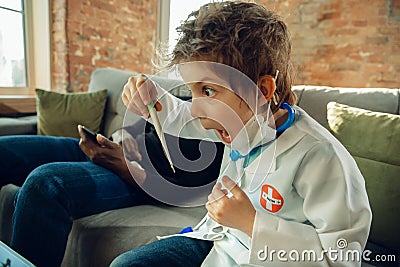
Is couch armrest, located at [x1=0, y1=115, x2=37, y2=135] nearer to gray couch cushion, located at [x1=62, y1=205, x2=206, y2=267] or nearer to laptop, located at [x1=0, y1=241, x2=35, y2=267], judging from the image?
gray couch cushion, located at [x1=62, y1=205, x2=206, y2=267]

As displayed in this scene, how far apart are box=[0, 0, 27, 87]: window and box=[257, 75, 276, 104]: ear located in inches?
91.6

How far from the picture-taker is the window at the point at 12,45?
2.31 m

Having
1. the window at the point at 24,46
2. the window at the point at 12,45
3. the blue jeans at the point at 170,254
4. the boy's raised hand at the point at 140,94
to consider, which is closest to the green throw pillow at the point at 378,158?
the blue jeans at the point at 170,254

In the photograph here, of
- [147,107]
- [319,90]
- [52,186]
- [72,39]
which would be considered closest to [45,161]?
[52,186]

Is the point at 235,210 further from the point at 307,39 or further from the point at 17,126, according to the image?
the point at 307,39

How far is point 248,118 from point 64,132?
4.56ft

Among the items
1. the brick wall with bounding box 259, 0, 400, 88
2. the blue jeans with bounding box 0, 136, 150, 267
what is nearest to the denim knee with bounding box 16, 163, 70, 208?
the blue jeans with bounding box 0, 136, 150, 267

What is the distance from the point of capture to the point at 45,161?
121 centimetres

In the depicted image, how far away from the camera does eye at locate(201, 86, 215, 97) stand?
23.6 inches

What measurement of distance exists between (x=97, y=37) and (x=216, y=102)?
2.28 m

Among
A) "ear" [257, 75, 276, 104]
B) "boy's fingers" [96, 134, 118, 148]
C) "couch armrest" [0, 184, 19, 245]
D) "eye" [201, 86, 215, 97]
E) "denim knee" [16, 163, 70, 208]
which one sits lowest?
"couch armrest" [0, 184, 19, 245]

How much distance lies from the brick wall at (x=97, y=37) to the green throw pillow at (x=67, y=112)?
72 centimetres

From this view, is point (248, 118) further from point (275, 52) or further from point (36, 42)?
point (36, 42)

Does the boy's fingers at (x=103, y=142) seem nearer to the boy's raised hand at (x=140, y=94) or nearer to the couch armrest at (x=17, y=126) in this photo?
Result: the boy's raised hand at (x=140, y=94)
